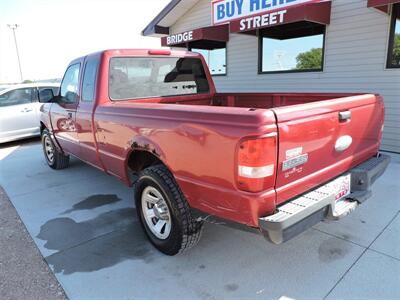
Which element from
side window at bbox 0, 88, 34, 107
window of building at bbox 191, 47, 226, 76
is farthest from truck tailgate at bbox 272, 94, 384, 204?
side window at bbox 0, 88, 34, 107

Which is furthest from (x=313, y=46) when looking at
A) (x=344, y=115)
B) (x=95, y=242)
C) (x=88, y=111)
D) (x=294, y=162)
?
(x=95, y=242)

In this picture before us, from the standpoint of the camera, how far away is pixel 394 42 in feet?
19.5

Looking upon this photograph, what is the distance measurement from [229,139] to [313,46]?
6326 mm

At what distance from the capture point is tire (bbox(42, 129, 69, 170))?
18.8ft

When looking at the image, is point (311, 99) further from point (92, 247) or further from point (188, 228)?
point (92, 247)

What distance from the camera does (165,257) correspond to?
291 cm

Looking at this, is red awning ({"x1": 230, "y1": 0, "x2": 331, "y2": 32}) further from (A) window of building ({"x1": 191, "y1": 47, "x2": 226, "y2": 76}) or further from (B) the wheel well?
(B) the wheel well

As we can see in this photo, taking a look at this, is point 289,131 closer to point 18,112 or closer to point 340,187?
point 340,187

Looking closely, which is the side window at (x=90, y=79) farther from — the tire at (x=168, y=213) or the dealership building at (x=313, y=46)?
the dealership building at (x=313, y=46)

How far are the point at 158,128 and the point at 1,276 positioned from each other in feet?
6.35

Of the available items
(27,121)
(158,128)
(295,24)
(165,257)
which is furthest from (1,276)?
(295,24)

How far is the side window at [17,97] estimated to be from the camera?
27.3ft

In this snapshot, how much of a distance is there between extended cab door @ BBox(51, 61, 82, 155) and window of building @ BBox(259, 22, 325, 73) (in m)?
5.38

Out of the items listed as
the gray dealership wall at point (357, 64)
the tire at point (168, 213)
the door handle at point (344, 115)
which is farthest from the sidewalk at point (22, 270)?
the gray dealership wall at point (357, 64)
